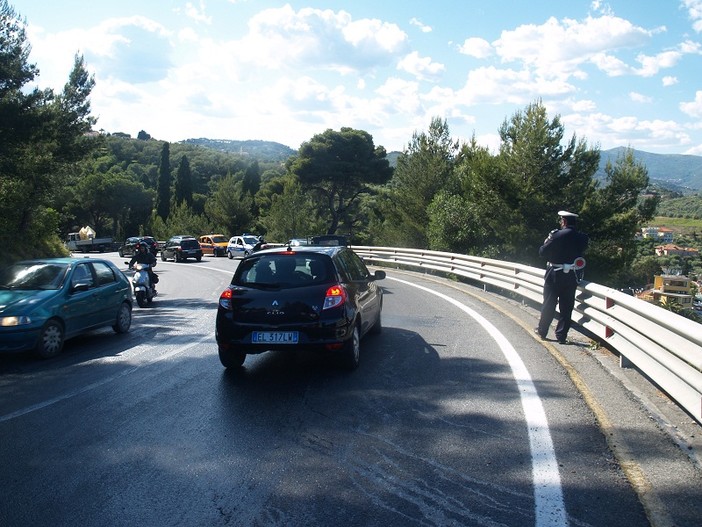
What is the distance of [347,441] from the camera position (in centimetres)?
478

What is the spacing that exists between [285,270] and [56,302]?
375 centimetres

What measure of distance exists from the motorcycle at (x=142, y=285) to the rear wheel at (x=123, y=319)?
13.2 ft

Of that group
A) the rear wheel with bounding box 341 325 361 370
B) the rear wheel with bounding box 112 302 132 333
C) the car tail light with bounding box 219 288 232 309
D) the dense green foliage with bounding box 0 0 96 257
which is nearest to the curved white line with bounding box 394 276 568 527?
the rear wheel with bounding box 341 325 361 370

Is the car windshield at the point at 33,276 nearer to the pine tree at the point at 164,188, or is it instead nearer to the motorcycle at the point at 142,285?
the motorcycle at the point at 142,285

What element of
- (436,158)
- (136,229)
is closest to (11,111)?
(436,158)

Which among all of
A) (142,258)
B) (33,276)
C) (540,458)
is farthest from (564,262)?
(142,258)

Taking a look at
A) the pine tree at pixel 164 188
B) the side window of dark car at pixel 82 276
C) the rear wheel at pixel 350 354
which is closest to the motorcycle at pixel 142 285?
the side window of dark car at pixel 82 276

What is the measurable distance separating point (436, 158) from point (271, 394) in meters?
33.2

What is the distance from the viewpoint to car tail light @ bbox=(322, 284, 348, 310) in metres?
6.85

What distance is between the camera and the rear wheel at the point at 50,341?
26.6 ft

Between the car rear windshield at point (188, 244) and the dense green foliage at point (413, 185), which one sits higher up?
the dense green foliage at point (413, 185)

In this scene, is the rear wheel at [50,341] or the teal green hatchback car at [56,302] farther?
the rear wheel at [50,341]

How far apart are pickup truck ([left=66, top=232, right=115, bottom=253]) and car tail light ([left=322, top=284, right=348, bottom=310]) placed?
61.0 metres

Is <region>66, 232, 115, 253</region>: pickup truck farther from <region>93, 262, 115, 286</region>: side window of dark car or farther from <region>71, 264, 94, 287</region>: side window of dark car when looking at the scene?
<region>71, 264, 94, 287</region>: side window of dark car
